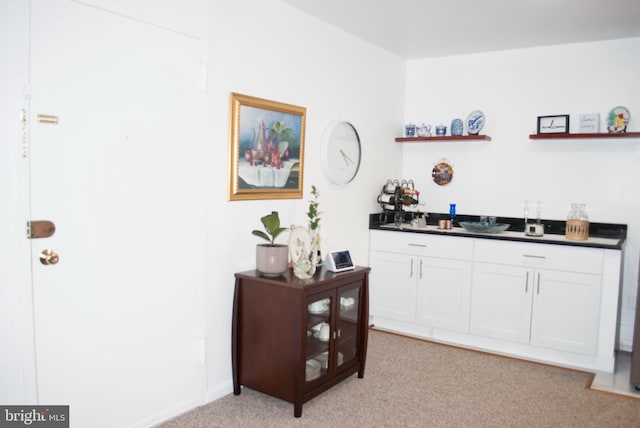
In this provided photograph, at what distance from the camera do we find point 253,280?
278cm

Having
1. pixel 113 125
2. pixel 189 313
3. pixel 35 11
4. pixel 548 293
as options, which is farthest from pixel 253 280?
pixel 548 293

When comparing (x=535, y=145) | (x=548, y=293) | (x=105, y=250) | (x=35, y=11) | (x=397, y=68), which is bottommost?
(x=548, y=293)

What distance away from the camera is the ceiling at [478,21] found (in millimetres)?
3154

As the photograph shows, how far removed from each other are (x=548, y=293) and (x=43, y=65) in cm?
341

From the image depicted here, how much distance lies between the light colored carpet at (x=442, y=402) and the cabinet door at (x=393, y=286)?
65 cm

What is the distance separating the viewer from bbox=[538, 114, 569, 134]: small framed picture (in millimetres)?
Result: 3965

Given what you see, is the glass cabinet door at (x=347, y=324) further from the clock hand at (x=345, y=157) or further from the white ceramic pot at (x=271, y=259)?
the clock hand at (x=345, y=157)

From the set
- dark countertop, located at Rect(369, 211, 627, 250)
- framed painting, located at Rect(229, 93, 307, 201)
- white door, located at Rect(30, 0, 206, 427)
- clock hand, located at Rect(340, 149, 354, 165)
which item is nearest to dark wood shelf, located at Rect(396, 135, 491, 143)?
dark countertop, located at Rect(369, 211, 627, 250)

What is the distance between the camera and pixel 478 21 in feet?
11.5

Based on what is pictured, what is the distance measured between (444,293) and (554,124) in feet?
5.47

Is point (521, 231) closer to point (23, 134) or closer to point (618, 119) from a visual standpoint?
point (618, 119)

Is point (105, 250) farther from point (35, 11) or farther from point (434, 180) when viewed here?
point (434, 180)
